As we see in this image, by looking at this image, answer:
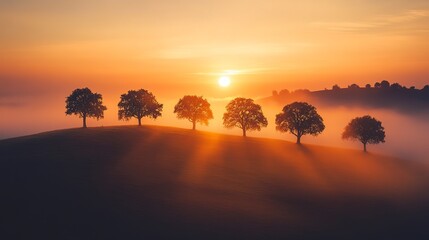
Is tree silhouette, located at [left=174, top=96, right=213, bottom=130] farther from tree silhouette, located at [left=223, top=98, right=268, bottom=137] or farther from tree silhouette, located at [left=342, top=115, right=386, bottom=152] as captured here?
tree silhouette, located at [left=342, top=115, right=386, bottom=152]

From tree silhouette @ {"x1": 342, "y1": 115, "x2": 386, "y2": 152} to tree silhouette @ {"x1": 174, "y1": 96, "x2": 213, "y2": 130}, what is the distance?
35978 mm

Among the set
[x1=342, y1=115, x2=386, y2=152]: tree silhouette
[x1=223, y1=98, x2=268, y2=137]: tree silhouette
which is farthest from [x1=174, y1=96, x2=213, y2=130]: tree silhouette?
Answer: [x1=342, y1=115, x2=386, y2=152]: tree silhouette

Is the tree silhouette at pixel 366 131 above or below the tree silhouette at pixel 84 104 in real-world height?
below

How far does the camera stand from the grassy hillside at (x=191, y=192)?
4256 centimetres

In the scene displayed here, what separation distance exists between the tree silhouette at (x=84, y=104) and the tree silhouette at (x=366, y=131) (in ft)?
203

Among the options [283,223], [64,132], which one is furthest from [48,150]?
[283,223]

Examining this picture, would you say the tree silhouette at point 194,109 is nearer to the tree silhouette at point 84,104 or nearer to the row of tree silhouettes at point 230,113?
the row of tree silhouettes at point 230,113

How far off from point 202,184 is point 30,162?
85.4 ft

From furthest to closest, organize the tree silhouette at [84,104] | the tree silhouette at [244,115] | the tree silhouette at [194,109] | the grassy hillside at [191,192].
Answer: the tree silhouette at [194,109] < the tree silhouette at [244,115] < the tree silhouette at [84,104] < the grassy hillside at [191,192]

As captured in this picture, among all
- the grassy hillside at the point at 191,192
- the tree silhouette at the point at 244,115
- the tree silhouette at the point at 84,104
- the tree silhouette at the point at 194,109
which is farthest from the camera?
the tree silhouette at the point at 194,109

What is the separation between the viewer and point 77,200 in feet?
153

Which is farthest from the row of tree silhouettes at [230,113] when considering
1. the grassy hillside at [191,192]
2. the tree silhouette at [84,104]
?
the grassy hillside at [191,192]

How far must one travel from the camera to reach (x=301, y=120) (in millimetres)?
98812

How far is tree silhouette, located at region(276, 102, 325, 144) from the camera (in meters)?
97.6
